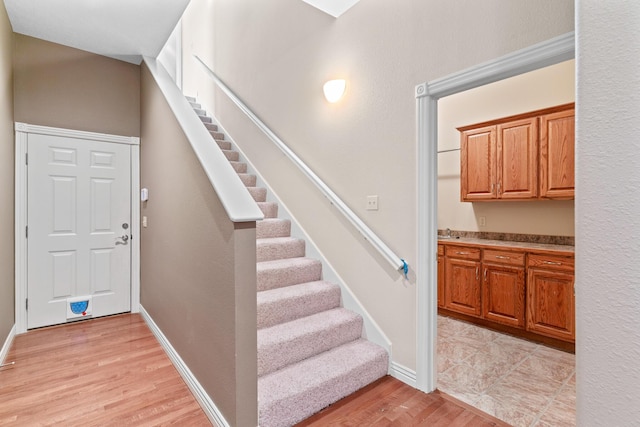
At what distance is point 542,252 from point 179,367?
314cm

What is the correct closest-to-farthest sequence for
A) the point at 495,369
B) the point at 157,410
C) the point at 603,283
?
the point at 603,283
the point at 157,410
the point at 495,369

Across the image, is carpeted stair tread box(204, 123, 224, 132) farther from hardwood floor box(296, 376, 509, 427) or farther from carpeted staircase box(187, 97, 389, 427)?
hardwood floor box(296, 376, 509, 427)

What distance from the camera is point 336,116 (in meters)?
2.68

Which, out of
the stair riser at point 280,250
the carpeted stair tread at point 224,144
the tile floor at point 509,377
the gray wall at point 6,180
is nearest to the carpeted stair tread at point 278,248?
the stair riser at point 280,250

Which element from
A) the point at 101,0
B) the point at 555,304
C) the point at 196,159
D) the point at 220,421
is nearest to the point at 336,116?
the point at 196,159

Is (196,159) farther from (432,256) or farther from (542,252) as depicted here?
(542,252)

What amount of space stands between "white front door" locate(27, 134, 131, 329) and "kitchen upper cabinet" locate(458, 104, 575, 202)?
3.89m

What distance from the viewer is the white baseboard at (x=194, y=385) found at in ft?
5.59

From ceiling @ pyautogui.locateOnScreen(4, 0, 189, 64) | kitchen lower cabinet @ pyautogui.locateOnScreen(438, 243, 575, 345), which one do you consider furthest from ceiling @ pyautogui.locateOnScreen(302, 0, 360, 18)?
kitchen lower cabinet @ pyautogui.locateOnScreen(438, 243, 575, 345)

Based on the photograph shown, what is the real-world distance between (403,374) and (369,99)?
197 centimetres

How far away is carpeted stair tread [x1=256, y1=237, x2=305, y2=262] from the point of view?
275cm

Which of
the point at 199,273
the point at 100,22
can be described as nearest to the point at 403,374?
the point at 199,273

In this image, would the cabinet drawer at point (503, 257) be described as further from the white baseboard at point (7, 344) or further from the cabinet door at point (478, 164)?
the white baseboard at point (7, 344)

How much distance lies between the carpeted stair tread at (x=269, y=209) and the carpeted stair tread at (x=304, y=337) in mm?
1282
